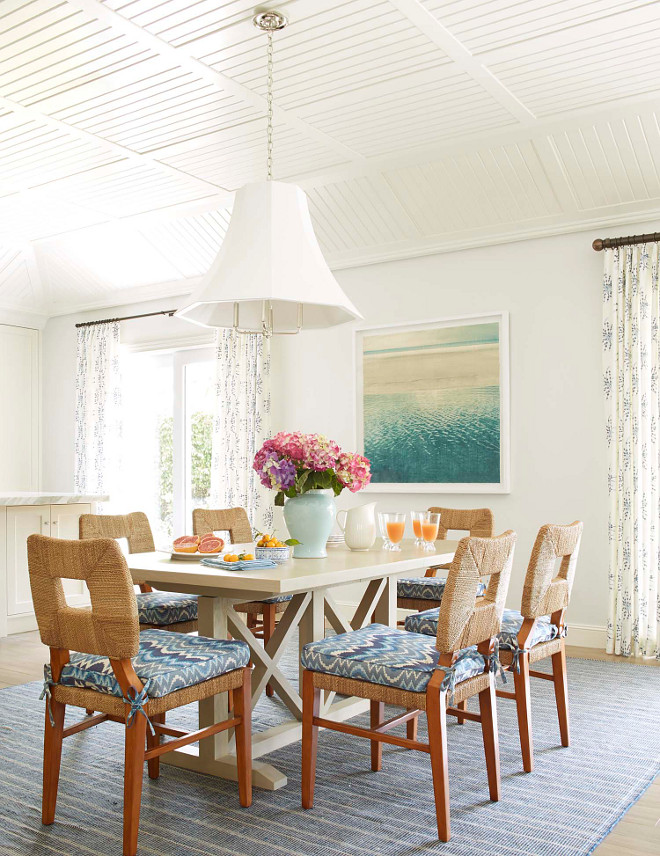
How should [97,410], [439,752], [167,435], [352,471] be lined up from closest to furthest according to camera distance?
[439,752] → [352,471] → [167,435] → [97,410]

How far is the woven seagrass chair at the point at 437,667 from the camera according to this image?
90.2 inches

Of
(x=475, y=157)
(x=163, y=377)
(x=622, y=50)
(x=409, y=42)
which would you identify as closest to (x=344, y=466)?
(x=409, y=42)

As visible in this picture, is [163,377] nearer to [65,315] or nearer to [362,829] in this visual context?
[65,315]

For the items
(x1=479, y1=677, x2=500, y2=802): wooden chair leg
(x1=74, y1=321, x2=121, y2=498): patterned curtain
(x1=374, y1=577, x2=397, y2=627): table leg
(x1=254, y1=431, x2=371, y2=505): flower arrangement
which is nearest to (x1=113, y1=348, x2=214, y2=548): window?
(x1=74, y1=321, x2=121, y2=498): patterned curtain

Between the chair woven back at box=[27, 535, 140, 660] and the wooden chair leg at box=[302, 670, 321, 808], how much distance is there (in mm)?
617

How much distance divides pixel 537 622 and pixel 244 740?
114 cm

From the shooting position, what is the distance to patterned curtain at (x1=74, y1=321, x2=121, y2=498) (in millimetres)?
7117

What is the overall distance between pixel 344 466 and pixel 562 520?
7.39 feet

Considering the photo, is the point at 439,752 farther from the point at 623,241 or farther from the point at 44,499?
the point at 44,499

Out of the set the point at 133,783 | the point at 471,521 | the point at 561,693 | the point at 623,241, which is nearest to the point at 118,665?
the point at 133,783

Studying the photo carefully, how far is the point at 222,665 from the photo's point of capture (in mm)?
2439

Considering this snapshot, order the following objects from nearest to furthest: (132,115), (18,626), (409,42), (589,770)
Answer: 1. (589,770)
2. (409,42)
3. (132,115)
4. (18,626)

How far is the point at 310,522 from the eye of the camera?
10.1 feet

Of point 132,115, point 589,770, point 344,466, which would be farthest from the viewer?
point 132,115
